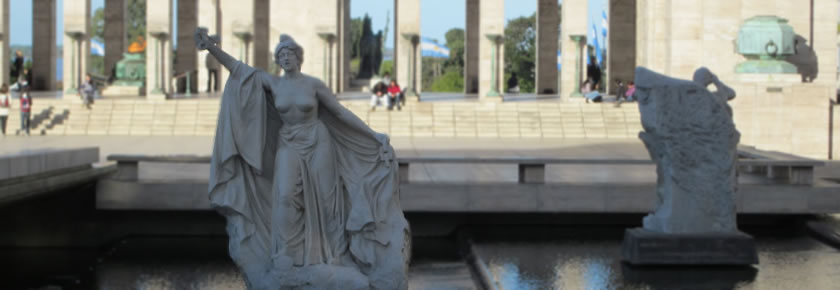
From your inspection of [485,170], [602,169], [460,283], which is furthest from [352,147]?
[602,169]

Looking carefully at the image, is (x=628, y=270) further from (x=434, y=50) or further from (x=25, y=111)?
(x=434, y=50)

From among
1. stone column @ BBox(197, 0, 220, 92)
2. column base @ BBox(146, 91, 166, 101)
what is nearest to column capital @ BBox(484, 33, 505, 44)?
column base @ BBox(146, 91, 166, 101)

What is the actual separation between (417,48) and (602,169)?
16.8 metres

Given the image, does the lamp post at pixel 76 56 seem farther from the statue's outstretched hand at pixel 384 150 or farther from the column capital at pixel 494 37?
the statue's outstretched hand at pixel 384 150

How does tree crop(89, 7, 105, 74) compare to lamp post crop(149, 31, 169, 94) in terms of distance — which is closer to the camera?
lamp post crop(149, 31, 169, 94)

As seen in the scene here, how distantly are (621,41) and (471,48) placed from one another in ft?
20.3

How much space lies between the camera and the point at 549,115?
29594 millimetres

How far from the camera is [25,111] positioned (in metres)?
26.7

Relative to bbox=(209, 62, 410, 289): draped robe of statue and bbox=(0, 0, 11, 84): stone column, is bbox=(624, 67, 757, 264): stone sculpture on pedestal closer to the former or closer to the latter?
bbox=(209, 62, 410, 289): draped robe of statue

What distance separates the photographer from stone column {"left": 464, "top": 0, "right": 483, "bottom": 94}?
44.6 meters

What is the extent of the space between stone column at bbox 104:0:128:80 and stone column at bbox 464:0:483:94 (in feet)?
45.1

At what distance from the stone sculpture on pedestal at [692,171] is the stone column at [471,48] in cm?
3151

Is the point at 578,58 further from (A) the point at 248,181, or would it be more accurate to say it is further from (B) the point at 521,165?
(A) the point at 248,181

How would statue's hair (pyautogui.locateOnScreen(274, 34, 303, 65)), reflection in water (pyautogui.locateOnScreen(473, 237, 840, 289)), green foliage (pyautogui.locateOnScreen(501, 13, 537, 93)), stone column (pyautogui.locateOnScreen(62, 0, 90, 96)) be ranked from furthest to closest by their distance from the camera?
green foliage (pyautogui.locateOnScreen(501, 13, 537, 93)) → stone column (pyautogui.locateOnScreen(62, 0, 90, 96)) → reflection in water (pyautogui.locateOnScreen(473, 237, 840, 289)) → statue's hair (pyautogui.locateOnScreen(274, 34, 303, 65))
